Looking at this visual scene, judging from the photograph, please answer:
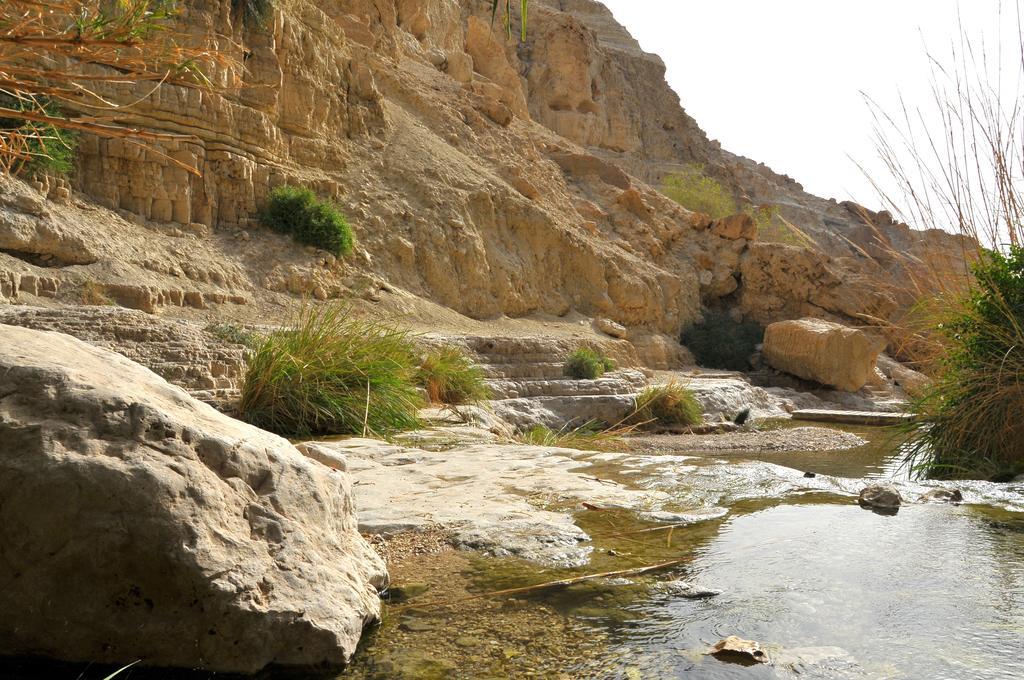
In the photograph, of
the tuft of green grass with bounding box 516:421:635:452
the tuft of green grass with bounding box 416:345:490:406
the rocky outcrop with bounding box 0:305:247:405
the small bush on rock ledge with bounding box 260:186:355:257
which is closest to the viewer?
the rocky outcrop with bounding box 0:305:247:405

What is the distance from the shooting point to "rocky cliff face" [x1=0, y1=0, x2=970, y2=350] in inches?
512

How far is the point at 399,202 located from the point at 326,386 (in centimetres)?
1286

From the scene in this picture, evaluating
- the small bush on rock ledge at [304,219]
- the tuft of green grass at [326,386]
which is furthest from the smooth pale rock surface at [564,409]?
the small bush on rock ledge at [304,219]

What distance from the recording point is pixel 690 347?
928 inches

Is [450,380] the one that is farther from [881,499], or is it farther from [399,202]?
[399,202]

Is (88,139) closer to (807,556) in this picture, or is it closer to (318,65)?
(318,65)

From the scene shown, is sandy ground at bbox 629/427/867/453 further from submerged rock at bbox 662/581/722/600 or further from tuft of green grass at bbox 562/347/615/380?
submerged rock at bbox 662/581/722/600

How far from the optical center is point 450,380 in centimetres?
872

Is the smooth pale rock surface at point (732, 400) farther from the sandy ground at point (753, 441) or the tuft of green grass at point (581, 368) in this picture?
the sandy ground at point (753, 441)

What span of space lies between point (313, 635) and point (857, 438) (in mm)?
10018

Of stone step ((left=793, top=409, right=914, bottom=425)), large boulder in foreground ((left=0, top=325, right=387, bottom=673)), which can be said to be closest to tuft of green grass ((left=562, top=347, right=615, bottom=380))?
stone step ((left=793, top=409, right=914, bottom=425))

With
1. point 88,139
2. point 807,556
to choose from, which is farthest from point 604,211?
point 807,556

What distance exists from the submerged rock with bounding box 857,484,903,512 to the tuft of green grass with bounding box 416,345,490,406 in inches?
197

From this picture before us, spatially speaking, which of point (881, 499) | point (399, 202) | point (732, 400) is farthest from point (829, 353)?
point (881, 499)
